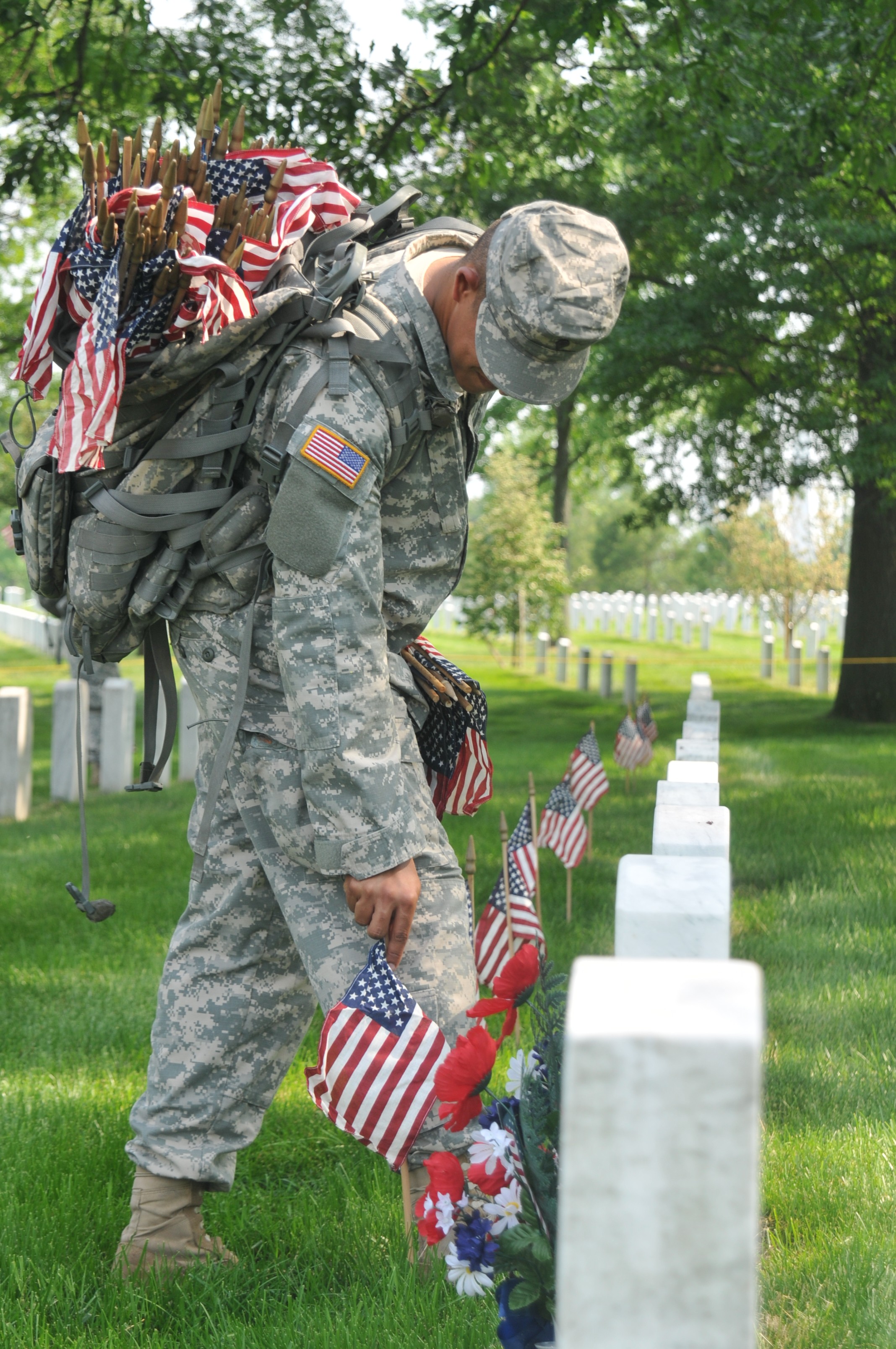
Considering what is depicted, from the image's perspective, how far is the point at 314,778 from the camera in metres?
2.64

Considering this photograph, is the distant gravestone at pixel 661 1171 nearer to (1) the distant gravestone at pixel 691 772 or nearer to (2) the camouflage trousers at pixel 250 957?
(1) the distant gravestone at pixel 691 772

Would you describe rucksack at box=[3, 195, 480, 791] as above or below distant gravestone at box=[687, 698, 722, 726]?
above

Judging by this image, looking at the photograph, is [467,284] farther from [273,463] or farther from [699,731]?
[699,731]

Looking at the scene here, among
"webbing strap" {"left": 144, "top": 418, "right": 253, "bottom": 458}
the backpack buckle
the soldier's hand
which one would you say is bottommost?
the soldier's hand

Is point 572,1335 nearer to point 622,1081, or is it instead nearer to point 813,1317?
point 622,1081

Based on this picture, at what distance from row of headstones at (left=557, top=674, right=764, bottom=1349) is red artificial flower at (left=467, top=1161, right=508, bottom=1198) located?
1.05 m

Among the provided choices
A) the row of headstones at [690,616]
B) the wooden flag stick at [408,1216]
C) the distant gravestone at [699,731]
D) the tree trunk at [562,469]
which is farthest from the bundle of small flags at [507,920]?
the row of headstones at [690,616]

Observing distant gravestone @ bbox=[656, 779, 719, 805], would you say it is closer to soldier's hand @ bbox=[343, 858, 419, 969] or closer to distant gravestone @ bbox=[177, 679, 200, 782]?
soldier's hand @ bbox=[343, 858, 419, 969]

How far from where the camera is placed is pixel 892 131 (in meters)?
9.09

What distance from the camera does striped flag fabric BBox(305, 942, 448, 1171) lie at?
8.47 feet

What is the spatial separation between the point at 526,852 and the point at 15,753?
5964mm

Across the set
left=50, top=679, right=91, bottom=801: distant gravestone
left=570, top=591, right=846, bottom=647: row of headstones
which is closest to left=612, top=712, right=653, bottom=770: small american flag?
left=50, top=679, right=91, bottom=801: distant gravestone

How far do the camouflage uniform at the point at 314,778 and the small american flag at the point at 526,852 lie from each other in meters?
1.81

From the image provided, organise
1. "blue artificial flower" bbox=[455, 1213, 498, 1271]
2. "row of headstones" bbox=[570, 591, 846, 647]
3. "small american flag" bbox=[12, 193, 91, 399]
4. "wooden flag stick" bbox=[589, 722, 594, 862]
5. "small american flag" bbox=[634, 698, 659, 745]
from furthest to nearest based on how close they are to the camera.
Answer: "row of headstones" bbox=[570, 591, 846, 647], "small american flag" bbox=[634, 698, 659, 745], "wooden flag stick" bbox=[589, 722, 594, 862], "small american flag" bbox=[12, 193, 91, 399], "blue artificial flower" bbox=[455, 1213, 498, 1271]
